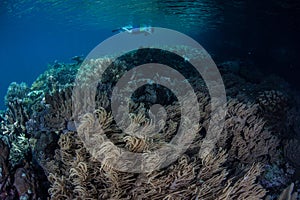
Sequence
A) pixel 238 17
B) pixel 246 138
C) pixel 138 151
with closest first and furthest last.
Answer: pixel 138 151
pixel 246 138
pixel 238 17

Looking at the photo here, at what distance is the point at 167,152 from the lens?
3.76m

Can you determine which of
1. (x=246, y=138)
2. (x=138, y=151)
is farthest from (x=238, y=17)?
(x=138, y=151)

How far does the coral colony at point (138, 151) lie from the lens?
3.28m

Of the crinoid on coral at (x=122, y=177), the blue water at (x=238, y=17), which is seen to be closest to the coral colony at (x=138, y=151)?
the crinoid on coral at (x=122, y=177)

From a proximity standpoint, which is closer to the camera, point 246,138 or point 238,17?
point 246,138

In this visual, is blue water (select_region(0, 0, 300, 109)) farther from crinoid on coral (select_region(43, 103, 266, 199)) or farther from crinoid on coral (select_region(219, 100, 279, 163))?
crinoid on coral (select_region(43, 103, 266, 199))

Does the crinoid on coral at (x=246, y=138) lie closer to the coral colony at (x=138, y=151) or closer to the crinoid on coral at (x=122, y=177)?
the coral colony at (x=138, y=151)

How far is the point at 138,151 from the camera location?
345 cm

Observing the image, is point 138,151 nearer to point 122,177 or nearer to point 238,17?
point 122,177

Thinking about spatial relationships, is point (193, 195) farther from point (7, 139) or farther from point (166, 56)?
point (166, 56)

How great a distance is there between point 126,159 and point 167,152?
0.74m

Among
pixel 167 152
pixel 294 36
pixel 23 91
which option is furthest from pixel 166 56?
pixel 294 36

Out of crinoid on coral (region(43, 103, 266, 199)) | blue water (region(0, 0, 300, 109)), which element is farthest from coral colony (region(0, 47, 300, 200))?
blue water (region(0, 0, 300, 109))

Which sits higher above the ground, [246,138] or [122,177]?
[122,177]
